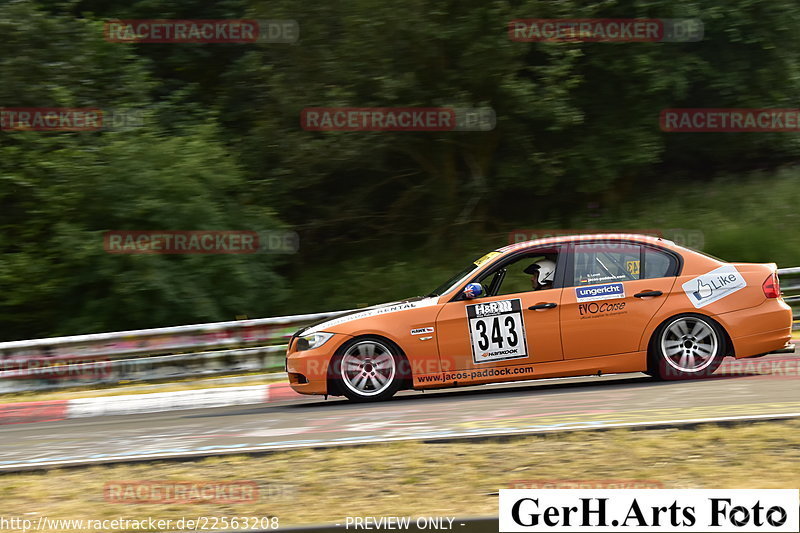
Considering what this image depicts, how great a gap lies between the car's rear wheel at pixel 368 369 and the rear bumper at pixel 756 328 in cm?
322

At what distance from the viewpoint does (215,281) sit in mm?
15578

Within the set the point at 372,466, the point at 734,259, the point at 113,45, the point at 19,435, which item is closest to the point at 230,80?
the point at 113,45

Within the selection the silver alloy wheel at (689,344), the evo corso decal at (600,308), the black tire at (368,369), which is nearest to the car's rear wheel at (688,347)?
the silver alloy wheel at (689,344)

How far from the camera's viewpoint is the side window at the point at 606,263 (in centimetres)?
895

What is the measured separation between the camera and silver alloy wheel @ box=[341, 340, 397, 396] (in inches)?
355

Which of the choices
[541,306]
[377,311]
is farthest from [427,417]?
[541,306]

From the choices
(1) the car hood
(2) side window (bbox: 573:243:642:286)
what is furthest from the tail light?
(1) the car hood

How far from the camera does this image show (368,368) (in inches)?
358

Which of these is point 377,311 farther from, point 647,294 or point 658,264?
point 658,264

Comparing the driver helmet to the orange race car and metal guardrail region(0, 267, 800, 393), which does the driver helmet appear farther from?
metal guardrail region(0, 267, 800, 393)

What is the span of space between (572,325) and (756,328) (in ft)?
5.94

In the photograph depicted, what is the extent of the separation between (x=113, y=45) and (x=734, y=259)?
12.4 meters

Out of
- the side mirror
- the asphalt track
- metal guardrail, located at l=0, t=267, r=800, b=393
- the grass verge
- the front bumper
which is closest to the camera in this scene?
the grass verge

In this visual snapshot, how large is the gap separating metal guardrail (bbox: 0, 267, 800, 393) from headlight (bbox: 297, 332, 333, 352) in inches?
124
